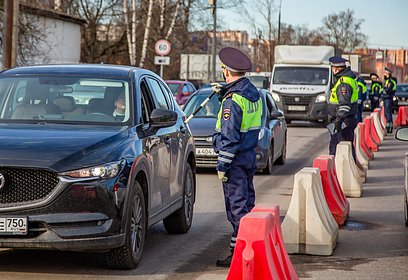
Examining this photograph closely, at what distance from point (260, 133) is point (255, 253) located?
1105 centimetres

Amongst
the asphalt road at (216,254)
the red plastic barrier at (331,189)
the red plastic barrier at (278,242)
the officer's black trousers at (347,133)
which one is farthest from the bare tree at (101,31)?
the red plastic barrier at (278,242)

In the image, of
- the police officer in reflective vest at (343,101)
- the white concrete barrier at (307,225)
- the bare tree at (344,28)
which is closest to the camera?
the white concrete barrier at (307,225)

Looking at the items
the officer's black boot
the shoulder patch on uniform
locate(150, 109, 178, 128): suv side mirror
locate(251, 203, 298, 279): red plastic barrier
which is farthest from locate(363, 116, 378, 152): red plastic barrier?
locate(251, 203, 298, 279): red plastic barrier

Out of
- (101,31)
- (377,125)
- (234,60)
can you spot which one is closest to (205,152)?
(234,60)

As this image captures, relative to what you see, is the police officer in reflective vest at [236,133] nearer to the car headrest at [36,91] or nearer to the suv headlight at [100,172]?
the suv headlight at [100,172]

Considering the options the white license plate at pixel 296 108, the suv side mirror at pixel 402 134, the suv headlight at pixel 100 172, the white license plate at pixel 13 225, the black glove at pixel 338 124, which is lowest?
the white license plate at pixel 296 108

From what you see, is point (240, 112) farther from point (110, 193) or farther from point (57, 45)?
point (57, 45)

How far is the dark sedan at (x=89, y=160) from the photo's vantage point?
7359mm

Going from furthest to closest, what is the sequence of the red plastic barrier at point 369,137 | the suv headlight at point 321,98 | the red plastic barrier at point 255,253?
the suv headlight at point 321,98, the red plastic barrier at point 369,137, the red plastic barrier at point 255,253

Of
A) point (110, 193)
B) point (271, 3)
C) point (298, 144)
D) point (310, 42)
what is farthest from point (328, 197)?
point (310, 42)

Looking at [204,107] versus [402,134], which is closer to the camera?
[402,134]

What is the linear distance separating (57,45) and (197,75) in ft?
32.7

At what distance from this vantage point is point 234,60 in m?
8.17

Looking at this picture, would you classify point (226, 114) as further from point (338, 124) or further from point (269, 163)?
point (269, 163)
